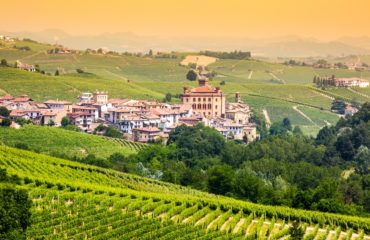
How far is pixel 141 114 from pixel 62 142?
15629mm

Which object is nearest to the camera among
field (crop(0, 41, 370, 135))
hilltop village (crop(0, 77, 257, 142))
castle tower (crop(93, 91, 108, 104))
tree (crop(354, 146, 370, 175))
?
tree (crop(354, 146, 370, 175))

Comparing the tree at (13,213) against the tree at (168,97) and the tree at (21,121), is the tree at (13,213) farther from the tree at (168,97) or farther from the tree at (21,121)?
the tree at (168,97)

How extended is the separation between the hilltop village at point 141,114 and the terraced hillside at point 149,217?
3353 centimetres

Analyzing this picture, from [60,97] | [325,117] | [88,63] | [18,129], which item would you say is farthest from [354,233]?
[88,63]

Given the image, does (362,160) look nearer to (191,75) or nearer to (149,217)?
(149,217)

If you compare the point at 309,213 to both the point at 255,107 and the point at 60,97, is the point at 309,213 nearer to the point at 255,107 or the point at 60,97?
the point at 60,97

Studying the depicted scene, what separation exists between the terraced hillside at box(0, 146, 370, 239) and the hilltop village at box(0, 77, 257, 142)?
110ft

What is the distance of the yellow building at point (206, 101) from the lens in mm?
87000

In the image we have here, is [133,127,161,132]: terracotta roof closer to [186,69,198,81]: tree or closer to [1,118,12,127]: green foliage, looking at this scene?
[1,118,12,127]: green foliage

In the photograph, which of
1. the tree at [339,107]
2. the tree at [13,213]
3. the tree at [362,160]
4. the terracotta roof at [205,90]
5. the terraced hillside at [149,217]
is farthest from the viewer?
the tree at [339,107]

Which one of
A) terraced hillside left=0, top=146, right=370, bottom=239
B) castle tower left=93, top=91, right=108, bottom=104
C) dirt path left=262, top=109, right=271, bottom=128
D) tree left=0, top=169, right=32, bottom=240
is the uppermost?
tree left=0, top=169, right=32, bottom=240

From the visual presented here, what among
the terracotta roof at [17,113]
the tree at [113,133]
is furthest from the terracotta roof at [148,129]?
the terracotta roof at [17,113]

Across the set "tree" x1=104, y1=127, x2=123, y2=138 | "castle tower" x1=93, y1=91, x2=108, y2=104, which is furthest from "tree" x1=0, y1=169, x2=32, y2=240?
"castle tower" x1=93, y1=91, x2=108, y2=104

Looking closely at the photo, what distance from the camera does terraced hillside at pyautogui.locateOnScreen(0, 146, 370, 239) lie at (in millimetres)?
27312
